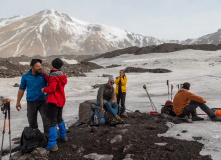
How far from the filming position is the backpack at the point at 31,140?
4.21 m

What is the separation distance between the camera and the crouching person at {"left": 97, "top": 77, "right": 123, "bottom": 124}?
20.2 feet

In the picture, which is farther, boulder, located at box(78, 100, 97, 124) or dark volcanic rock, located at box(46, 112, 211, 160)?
boulder, located at box(78, 100, 97, 124)

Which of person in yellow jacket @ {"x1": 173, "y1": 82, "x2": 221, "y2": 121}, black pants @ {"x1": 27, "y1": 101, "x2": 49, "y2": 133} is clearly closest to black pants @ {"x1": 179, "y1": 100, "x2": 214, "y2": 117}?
person in yellow jacket @ {"x1": 173, "y1": 82, "x2": 221, "y2": 121}

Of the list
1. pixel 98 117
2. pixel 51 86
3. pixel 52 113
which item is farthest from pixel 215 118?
pixel 51 86

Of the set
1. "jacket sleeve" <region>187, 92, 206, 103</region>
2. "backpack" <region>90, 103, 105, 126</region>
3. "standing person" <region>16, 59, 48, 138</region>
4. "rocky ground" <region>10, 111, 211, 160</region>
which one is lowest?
"rocky ground" <region>10, 111, 211, 160</region>

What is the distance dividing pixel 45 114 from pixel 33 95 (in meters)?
0.50

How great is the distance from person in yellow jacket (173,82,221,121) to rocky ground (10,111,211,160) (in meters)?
1.29

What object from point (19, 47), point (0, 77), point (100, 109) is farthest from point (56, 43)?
point (100, 109)

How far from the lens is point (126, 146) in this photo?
4.17 meters

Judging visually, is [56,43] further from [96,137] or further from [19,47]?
[96,137]

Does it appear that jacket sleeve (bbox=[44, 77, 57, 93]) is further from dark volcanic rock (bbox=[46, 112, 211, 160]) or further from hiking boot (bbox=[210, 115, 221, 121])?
hiking boot (bbox=[210, 115, 221, 121])

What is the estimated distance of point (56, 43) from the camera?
191 m

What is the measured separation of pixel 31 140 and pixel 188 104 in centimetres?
468

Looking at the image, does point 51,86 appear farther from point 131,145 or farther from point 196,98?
point 196,98
